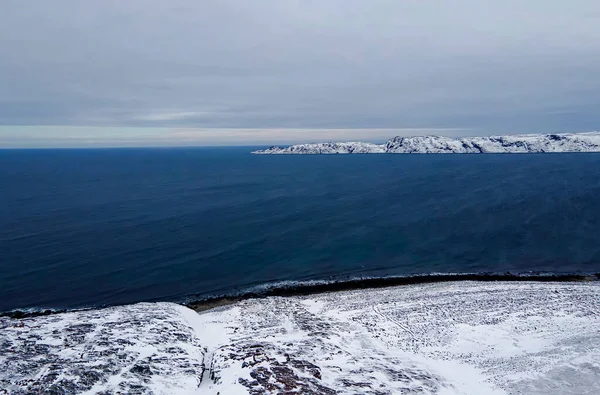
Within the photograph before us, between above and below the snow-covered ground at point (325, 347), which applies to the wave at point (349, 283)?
below

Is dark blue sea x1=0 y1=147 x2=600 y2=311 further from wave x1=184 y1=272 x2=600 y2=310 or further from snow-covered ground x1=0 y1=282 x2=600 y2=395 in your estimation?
snow-covered ground x1=0 y1=282 x2=600 y2=395

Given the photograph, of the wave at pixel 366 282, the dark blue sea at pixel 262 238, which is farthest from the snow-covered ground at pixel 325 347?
the dark blue sea at pixel 262 238

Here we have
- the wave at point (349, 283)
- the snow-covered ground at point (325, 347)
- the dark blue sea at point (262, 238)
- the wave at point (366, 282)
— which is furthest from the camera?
the dark blue sea at point (262, 238)

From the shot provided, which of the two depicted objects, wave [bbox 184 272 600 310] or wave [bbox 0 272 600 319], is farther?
wave [bbox 184 272 600 310]

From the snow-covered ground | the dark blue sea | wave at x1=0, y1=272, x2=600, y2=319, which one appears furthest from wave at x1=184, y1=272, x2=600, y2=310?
the snow-covered ground

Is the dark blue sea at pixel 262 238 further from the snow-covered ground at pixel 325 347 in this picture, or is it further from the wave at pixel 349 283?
the snow-covered ground at pixel 325 347

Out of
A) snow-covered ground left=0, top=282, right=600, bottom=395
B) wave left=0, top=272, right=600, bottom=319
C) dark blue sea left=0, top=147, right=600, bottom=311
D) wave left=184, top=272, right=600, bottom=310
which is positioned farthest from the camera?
dark blue sea left=0, top=147, right=600, bottom=311

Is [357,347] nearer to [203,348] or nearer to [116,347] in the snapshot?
[203,348]
